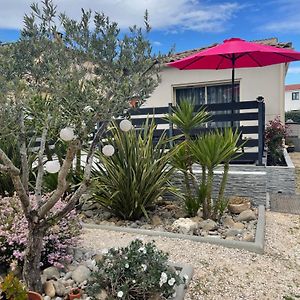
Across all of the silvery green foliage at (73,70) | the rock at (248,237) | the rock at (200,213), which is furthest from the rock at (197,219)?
the silvery green foliage at (73,70)

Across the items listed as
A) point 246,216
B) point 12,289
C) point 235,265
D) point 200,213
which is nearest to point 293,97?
point 246,216

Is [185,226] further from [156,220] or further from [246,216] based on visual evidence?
[246,216]

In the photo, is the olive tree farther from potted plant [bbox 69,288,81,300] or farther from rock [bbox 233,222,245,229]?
rock [bbox 233,222,245,229]

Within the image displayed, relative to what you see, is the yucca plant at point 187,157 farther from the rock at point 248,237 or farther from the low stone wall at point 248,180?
the rock at point 248,237

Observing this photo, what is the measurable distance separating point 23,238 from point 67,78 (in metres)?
1.66

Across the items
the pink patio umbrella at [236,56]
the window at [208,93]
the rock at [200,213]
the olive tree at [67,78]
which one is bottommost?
the rock at [200,213]

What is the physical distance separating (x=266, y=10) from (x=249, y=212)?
587 centimetres

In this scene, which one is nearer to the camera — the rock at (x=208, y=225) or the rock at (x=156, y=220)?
the rock at (x=208, y=225)

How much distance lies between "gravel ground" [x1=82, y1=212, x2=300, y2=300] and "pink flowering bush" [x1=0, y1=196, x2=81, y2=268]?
563 mm

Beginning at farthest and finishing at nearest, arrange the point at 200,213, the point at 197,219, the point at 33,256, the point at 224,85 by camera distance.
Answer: the point at 224,85
the point at 200,213
the point at 197,219
the point at 33,256

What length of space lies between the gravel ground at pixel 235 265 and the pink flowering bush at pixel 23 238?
1.85 ft

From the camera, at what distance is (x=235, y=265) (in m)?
3.46

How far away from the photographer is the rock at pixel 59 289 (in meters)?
2.76

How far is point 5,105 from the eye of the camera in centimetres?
223
